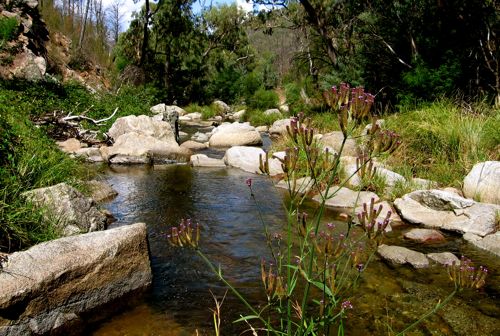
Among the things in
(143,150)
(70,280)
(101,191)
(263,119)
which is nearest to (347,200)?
(101,191)

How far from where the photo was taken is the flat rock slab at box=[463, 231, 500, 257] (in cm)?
557

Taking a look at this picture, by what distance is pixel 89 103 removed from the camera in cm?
1523

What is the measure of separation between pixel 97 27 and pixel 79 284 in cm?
3245

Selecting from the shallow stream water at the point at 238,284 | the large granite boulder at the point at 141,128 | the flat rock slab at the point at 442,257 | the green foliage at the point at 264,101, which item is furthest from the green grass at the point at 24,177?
the green foliage at the point at 264,101

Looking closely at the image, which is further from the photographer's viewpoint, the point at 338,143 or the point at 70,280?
the point at 338,143

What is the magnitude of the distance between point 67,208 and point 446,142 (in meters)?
6.96

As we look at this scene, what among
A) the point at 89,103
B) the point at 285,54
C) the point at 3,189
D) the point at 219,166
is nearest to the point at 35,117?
the point at 89,103

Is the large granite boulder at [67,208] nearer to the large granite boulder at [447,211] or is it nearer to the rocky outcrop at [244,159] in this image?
the large granite boulder at [447,211]

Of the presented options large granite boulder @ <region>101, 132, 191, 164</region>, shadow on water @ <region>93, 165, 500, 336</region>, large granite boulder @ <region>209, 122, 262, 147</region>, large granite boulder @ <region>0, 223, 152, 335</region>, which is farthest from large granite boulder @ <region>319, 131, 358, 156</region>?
large granite boulder @ <region>0, 223, 152, 335</region>

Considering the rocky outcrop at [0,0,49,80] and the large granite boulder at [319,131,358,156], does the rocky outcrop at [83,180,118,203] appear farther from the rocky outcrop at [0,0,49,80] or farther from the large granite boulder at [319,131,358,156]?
the rocky outcrop at [0,0,49,80]

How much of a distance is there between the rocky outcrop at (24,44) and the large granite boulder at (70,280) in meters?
13.9

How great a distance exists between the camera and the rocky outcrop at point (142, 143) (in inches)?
454

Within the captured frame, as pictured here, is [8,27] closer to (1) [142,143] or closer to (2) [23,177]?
(1) [142,143]

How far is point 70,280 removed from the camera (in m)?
3.53
